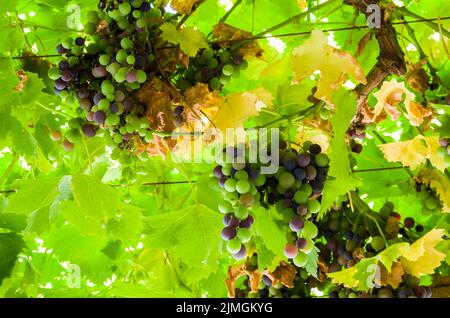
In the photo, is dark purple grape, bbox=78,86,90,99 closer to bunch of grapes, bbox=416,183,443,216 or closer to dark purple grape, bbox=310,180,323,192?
dark purple grape, bbox=310,180,323,192

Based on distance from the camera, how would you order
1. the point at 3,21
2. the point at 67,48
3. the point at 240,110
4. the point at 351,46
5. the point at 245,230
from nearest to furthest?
the point at 245,230, the point at 240,110, the point at 67,48, the point at 3,21, the point at 351,46

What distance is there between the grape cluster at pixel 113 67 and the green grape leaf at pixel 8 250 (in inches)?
20.0

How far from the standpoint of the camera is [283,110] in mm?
1336

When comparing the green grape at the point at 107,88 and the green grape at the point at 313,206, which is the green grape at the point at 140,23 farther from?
the green grape at the point at 313,206

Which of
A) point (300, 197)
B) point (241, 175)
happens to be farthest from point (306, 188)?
point (241, 175)

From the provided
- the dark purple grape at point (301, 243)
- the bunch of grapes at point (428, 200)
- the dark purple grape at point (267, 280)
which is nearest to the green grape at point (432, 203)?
the bunch of grapes at point (428, 200)

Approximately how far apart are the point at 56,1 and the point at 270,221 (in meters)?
0.83

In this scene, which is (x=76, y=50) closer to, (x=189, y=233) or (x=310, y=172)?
(x=189, y=233)

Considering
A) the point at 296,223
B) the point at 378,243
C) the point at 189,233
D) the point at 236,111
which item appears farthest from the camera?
the point at 378,243

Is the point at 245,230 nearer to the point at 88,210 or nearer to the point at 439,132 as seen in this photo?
the point at 88,210

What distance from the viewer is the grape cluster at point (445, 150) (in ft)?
4.34

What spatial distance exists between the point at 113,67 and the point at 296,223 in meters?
0.51

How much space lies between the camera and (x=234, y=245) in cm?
111
